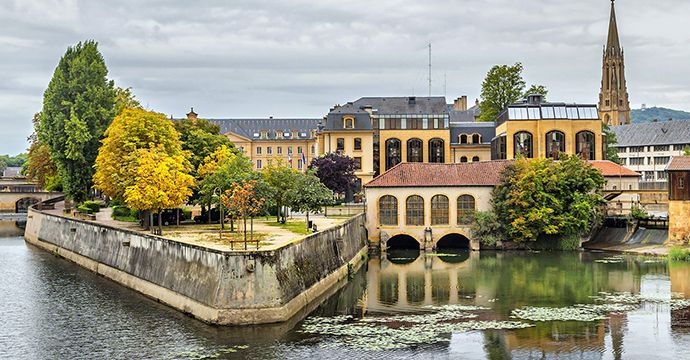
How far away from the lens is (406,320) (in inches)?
1561

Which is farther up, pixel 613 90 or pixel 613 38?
pixel 613 38

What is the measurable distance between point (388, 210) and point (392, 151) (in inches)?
1163

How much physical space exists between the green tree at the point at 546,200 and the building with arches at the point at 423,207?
7.05ft

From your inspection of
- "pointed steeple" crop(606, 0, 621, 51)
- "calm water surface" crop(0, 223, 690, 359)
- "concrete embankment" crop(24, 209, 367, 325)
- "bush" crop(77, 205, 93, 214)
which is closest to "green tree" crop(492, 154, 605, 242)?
"calm water surface" crop(0, 223, 690, 359)

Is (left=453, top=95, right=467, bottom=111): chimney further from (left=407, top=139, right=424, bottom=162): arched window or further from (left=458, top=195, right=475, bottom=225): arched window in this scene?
(left=458, top=195, right=475, bottom=225): arched window

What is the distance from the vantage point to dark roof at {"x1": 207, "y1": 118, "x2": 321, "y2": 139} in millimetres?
137875

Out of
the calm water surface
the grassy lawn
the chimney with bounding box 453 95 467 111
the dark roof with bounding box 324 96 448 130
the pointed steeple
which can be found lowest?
the calm water surface

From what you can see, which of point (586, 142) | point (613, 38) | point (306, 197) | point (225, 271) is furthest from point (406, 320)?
point (613, 38)

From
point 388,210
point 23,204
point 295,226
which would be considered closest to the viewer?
point 295,226

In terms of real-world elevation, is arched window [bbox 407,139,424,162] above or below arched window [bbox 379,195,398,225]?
above

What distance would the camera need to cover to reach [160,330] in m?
36.7

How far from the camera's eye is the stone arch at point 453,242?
7481 cm

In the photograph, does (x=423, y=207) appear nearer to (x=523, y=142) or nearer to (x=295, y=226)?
(x=295, y=226)

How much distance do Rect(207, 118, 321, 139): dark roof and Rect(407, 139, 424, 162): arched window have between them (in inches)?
1518
